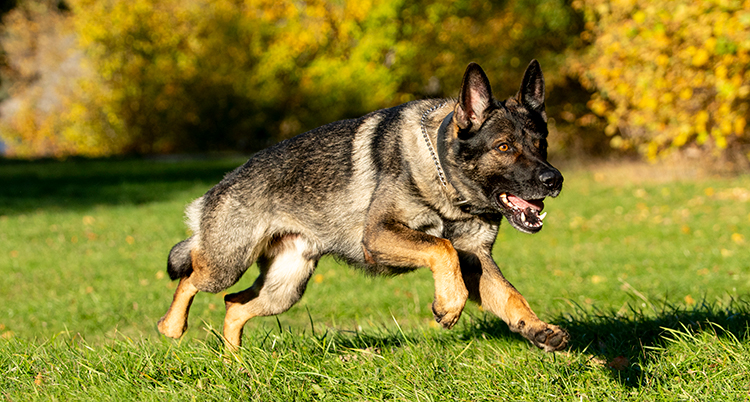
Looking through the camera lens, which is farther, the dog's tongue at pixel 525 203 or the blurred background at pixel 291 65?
the blurred background at pixel 291 65

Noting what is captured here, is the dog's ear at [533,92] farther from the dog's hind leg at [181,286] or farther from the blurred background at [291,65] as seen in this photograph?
the blurred background at [291,65]

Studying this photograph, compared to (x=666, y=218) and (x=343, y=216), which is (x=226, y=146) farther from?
(x=343, y=216)

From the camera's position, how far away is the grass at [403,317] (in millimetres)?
3645

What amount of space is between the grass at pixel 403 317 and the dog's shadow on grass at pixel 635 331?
15 millimetres

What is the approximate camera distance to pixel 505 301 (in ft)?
12.4

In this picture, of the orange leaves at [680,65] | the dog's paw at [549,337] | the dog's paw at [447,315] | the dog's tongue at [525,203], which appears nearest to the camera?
the dog's paw at [549,337]

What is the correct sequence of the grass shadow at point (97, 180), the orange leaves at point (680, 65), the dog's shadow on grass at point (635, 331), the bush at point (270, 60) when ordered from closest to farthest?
the dog's shadow on grass at point (635, 331), the orange leaves at point (680, 65), the grass shadow at point (97, 180), the bush at point (270, 60)

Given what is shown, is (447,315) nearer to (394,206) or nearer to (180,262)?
(394,206)

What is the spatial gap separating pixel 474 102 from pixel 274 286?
1.99 metres

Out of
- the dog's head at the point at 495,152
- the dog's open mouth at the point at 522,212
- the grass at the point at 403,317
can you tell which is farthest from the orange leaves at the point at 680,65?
the dog's open mouth at the point at 522,212

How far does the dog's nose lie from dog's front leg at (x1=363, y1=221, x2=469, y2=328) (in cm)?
61

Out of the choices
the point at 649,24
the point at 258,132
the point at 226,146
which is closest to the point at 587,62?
the point at 649,24

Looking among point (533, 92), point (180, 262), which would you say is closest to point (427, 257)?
point (533, 92)

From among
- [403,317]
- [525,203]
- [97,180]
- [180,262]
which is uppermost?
[525,203]
